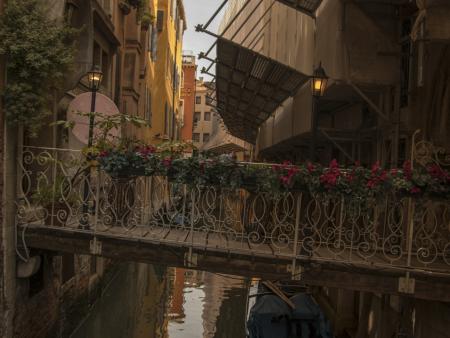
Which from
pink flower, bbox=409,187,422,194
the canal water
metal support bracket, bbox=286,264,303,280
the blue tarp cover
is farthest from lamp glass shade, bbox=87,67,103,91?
pink flower, bbox=409,187,422,194

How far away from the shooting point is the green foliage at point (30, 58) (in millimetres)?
8195

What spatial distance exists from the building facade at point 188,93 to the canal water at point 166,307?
47.2 metres

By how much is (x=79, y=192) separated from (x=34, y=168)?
152 cm

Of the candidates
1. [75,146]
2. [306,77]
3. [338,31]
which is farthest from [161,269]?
[338,31]

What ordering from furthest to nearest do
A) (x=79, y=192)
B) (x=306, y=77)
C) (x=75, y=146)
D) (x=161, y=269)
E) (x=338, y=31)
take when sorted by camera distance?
(x=161, y=269), (x=75, y=146), (x=306, y=77), (x=338, y=31), (x=79, y=192)

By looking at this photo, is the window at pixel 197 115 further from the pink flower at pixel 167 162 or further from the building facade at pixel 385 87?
the pink flower at pixel 167 162

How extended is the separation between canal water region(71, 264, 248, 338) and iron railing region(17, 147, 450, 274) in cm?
334

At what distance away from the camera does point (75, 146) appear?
42.9ft

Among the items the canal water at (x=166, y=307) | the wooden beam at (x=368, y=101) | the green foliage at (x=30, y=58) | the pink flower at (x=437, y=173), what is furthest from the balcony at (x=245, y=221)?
the canal water at (x=166, y=307)

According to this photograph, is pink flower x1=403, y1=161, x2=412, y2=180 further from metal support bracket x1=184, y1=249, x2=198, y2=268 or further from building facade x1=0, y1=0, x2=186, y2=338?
building facade x1=0, y1=0, x2=186, y2=338

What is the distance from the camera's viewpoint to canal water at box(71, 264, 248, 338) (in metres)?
14.7

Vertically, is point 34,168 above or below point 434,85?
below

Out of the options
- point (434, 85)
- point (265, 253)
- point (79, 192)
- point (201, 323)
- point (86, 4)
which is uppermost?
point (86, 4)

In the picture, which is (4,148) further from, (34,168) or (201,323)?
(201,323)
